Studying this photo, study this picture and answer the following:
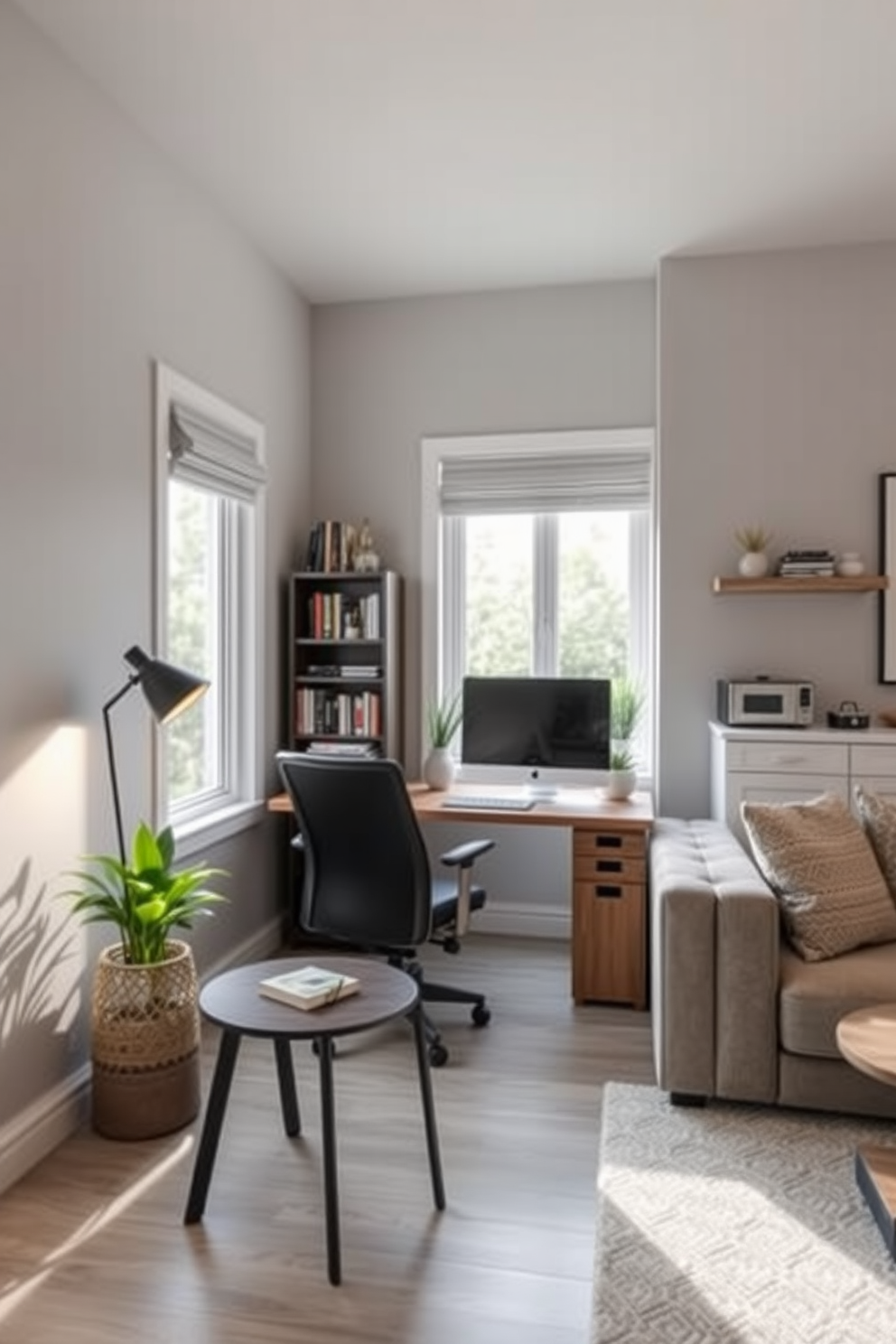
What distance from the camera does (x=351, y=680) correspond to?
3957mm

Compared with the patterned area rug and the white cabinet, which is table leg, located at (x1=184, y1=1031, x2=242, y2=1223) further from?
the white cabinet

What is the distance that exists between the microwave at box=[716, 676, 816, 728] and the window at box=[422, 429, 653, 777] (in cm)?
62

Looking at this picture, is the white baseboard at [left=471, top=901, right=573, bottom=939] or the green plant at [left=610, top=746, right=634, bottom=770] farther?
the white baseboard at [left=471, top=901, right=573, bottom=939]

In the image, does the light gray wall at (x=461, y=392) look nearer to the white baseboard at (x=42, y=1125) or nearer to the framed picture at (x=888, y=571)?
the framed picture at (x=888, y=571)

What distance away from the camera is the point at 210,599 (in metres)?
3.55

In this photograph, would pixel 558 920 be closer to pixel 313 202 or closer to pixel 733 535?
pixel 733 535

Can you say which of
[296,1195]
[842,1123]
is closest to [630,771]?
[842,1123]

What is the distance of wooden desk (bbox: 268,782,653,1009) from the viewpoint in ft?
10.7

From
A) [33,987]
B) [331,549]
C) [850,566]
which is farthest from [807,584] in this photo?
[33,987]

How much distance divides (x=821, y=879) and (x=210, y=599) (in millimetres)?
2356

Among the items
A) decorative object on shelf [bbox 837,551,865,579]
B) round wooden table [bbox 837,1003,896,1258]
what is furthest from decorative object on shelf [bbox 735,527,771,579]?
round wooden table [bbox 837,1003,896,1258]

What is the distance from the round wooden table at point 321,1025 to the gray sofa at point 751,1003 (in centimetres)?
77

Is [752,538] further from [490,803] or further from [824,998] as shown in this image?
[824,998]

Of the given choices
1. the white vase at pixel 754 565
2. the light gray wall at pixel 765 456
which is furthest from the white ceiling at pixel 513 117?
the white vase at pixel 754 565
